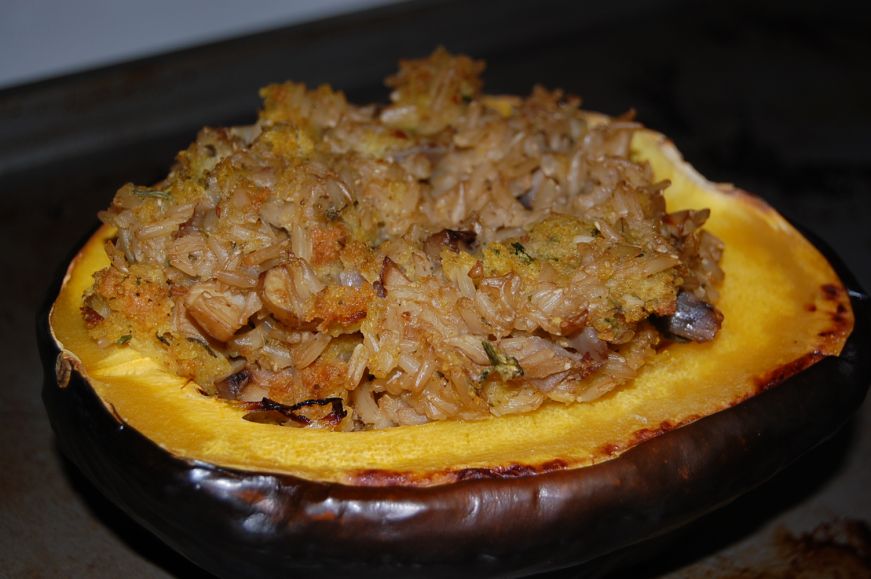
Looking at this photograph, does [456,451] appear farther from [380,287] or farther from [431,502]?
[380,287]

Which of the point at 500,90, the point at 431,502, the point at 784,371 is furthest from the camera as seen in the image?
the point at 500,90

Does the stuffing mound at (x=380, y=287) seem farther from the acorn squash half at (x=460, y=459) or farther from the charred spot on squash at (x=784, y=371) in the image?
the charred spot on squash at (x=784, y=371)

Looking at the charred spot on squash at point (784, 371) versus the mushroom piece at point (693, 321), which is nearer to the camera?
the charred spot on squash at point (784, 371)

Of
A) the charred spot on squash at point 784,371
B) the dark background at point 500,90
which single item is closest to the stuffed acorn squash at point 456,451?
the charred spot on squash at point 784,371

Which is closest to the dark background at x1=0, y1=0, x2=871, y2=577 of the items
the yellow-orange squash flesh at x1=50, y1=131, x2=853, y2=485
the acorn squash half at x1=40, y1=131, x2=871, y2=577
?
the acorn squash half at x1=40, y1=131, x2=871, y2=577

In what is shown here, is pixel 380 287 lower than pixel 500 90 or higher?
higher

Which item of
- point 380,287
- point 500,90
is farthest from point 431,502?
point 500,90

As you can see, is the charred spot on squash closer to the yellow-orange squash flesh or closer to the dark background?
the yellow-orange squash flesh

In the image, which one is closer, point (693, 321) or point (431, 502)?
point (431, 502)
